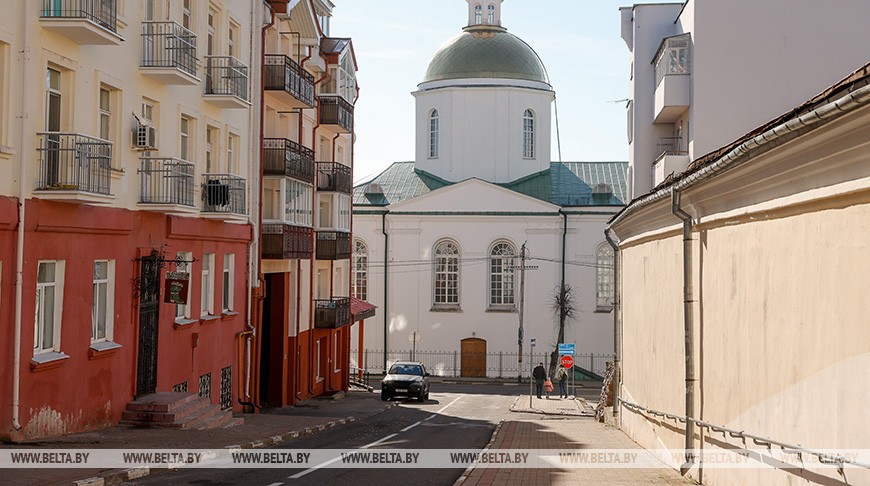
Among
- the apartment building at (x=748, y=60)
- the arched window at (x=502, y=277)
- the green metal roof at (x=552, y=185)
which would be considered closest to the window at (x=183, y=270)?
the apartment building at (x=748, y=60)

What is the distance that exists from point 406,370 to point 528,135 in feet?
89.5

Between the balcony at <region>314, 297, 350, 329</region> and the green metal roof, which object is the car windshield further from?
the green metal roof

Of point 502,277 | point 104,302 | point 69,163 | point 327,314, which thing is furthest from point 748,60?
point 502,277

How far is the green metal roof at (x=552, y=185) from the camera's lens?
60.9m

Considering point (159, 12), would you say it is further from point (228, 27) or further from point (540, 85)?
point (540, 85)

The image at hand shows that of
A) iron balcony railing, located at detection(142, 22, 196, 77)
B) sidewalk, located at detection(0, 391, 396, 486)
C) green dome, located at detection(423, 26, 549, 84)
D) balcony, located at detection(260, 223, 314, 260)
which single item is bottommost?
sidewalk, located at detection(0, 391, 396, 486)

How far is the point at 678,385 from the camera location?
44.8ft

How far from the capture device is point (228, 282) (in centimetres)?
2612

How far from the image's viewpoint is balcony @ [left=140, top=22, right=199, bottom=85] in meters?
19.6

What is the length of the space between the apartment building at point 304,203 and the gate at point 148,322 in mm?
7566

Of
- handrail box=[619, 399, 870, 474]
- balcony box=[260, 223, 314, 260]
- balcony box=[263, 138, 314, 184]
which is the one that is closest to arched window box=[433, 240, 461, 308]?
balcony box=[263, 138, 314, 184]

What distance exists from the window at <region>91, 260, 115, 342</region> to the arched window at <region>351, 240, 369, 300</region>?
41215 mm

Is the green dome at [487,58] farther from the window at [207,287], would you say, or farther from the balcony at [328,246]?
the window at [207,287]

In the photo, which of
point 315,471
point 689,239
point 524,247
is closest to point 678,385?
point 689,239
